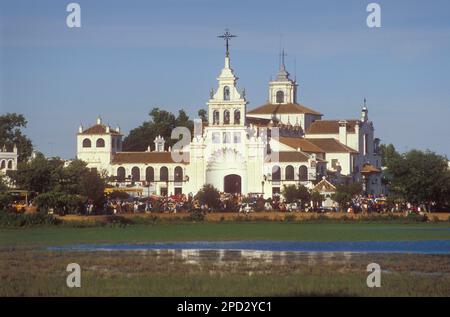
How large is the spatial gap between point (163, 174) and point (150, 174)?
1.20m

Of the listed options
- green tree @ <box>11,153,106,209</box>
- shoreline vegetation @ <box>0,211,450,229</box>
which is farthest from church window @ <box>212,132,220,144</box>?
shoreline vegetation @ <box>0,211,450,229</box>

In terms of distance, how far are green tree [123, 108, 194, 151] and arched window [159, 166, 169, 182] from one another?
2262cm

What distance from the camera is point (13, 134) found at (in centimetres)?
12875

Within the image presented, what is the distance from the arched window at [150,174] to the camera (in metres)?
121

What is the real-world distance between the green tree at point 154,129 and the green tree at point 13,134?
19737 millimetres

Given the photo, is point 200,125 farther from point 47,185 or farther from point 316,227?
point 316,227

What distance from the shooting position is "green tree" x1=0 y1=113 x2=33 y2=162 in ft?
411

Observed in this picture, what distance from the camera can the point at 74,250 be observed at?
4991cm

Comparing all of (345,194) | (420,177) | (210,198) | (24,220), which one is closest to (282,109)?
(345,194)

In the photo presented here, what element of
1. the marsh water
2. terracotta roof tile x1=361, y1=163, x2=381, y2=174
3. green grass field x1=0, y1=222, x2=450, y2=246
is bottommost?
the marsh water

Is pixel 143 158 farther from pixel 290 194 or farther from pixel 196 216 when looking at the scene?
pixel 196 216

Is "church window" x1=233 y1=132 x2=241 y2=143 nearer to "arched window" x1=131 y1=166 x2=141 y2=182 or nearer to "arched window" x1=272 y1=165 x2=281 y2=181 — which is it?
"arched window" x1=272 y1=165 x2=281 y2=181

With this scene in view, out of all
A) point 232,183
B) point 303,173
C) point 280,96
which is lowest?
point 232,183

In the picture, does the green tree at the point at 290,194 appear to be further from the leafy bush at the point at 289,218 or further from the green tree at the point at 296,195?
the leafy bush at the point at 289,218
